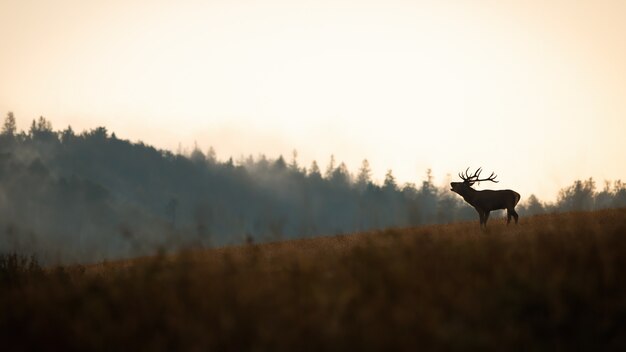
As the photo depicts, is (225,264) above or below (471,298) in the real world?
above

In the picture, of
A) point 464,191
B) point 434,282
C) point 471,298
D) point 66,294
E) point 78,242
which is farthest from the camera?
point 78,242

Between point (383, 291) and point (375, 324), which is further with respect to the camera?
point (383, 291)

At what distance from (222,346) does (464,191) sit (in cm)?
1664

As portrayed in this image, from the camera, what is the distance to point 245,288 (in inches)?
355

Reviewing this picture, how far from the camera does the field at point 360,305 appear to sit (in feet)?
24.5

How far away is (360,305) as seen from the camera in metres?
8.26

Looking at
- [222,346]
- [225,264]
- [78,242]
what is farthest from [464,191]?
[78,242]

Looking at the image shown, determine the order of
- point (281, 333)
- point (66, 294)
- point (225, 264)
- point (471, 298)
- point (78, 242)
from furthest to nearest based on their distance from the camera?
point (78, 242), point (225, 264), point (66, 294), point (471, 298), point (281, 333)

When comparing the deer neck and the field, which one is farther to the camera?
the deer neck

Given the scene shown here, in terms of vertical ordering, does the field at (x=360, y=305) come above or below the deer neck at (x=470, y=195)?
below

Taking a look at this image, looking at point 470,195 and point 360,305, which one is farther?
point 470,195

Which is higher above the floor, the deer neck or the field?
the deer neck

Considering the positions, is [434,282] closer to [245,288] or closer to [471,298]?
[471,298]

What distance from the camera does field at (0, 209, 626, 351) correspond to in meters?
7.48
